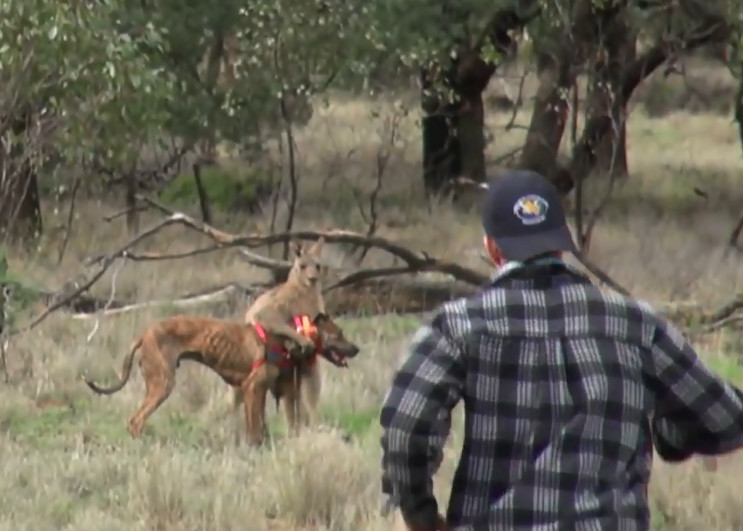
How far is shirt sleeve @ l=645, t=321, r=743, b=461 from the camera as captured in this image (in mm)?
3730

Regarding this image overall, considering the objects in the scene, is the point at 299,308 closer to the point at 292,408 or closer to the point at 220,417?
the point at 292,408

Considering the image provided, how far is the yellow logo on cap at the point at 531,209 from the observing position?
147 inches

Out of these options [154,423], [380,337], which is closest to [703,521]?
[154,423]

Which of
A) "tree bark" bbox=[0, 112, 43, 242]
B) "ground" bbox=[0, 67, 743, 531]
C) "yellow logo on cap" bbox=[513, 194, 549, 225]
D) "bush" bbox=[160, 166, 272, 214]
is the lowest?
"ground" bbox=[0, 67, 743, 531]

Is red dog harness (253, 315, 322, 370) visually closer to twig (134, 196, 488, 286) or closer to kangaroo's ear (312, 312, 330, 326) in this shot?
kangaroo's ear (312, 312, 330, 326)

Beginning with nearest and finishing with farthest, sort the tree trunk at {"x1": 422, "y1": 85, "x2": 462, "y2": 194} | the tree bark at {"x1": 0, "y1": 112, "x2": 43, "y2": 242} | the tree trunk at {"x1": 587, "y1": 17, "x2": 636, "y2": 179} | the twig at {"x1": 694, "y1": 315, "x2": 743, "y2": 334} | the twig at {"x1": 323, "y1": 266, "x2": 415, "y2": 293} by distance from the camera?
1. the twig at {"x1": 694, "y1": 315, "x2": 743, "y2": 334}
2. the twig at {"x1": 323, "y1": 266, "x2": 415, "y2": 293}
3. the tree bark at {"x1": 0, "y1": 112, "x2": 43, "y2": 242}
4. the tree trunk at {"x1": 587, "y1": 17, "x2": 636, "y2": 179}
5. the tree trunk at {"x1": 422, "y1": 85, "x2": 462, "y2": 194}

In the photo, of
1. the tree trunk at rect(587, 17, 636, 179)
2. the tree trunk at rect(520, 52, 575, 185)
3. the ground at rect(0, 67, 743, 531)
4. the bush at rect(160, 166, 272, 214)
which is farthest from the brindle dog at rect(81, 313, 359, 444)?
the bush at rect(160, 166, 272, 214)

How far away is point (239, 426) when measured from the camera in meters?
8.33

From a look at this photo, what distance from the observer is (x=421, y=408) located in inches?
143

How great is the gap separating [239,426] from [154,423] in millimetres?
551

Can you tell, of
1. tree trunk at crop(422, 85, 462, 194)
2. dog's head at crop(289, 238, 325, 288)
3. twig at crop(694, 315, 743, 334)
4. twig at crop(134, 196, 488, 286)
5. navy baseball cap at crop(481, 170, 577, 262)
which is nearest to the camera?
navy baseball cap at crop(481, 170, 577, 262)

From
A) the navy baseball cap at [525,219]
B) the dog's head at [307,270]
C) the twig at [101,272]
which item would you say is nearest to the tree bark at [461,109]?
the twig at [101,272]

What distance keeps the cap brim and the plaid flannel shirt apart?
0.14ft

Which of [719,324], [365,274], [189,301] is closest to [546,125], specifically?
[189,301]
